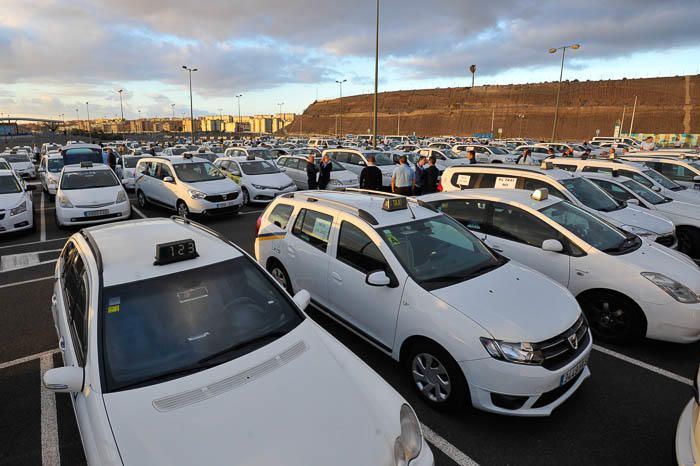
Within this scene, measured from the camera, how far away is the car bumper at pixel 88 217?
967 cm

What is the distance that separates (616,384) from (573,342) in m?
1.14

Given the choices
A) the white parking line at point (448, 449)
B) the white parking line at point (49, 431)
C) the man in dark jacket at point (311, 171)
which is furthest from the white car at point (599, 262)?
the man in dark jacket at point (311, 171)

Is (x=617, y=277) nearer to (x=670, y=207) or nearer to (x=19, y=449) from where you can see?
(x=670, y=207)

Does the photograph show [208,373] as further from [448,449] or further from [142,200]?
[142,200]

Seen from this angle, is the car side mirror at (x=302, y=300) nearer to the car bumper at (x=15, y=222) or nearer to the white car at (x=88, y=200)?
the white car at (x=88, y=200)

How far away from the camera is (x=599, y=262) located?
4797 mm

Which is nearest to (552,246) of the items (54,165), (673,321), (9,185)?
(673,321)

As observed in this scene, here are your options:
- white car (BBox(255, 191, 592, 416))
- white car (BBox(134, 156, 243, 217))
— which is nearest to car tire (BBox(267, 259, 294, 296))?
white car (BBox(255, 191, 592, 416))

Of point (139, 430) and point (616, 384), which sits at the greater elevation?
point (139, 430)

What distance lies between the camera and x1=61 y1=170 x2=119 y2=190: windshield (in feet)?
34.2

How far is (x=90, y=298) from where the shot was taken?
278cm

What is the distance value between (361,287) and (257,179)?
34.5 ft

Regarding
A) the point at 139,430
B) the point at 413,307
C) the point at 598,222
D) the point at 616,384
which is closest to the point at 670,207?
the point at 598,222

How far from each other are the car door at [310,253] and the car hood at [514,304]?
1635 mm
